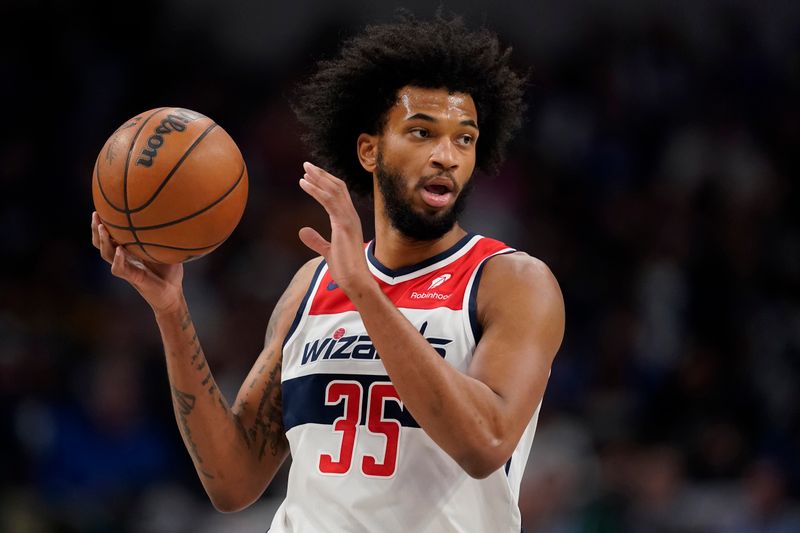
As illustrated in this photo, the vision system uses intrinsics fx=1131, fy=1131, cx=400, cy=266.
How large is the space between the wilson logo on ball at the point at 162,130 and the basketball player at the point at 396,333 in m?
0.28

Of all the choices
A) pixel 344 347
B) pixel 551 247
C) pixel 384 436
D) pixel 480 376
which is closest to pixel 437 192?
pixel 344 347

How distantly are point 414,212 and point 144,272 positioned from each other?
2.77 feet

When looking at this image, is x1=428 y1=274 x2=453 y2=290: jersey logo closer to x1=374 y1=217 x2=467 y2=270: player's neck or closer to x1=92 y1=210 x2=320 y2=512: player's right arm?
x1=374 y1=217 x2=467 y2=270: player's neck

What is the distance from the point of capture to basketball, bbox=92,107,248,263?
3.27 meters

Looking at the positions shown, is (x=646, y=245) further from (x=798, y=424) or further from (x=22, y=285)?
(x=22, y=285)

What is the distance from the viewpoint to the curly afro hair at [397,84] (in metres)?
3.71

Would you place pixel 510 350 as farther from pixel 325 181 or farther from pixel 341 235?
pixel 325 181

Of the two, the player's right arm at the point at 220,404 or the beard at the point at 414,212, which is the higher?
the beard at the point at 414,212

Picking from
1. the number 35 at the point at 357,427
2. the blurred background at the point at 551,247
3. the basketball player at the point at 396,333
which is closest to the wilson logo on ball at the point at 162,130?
the basketball player at the point at 396,333

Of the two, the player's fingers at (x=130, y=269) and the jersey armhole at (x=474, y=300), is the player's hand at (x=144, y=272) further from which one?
the jersey armhole at (x=474, y=300)

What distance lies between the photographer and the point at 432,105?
358 cm

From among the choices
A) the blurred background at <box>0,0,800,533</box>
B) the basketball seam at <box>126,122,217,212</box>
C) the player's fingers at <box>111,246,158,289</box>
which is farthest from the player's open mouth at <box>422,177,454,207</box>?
the blurred background at <box>0,0,800,533</box>

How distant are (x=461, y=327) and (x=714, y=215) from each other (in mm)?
5717

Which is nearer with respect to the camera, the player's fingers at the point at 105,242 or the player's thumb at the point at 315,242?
the player's thumb at the point at 315,242
